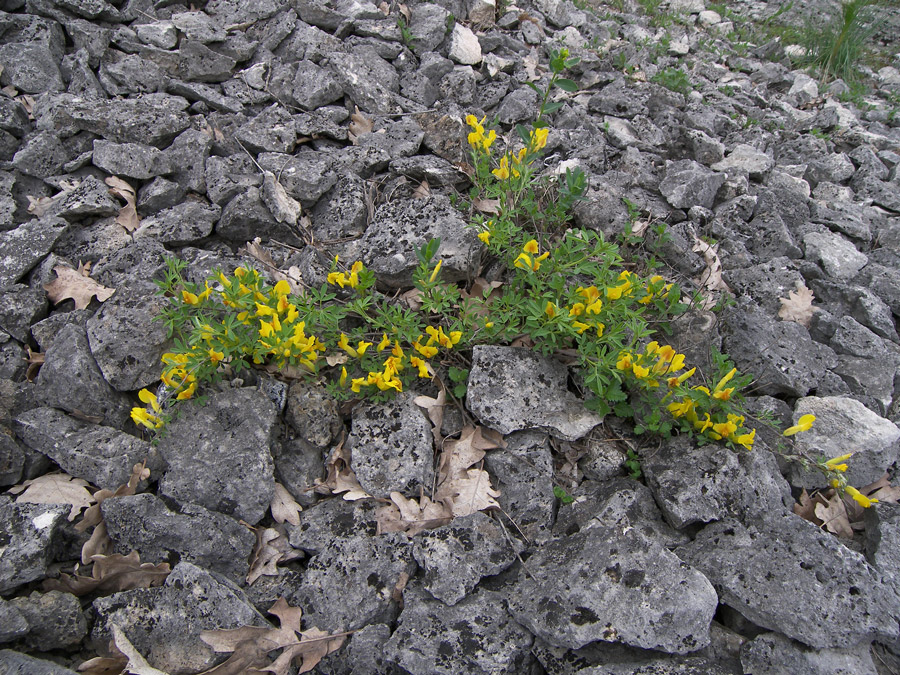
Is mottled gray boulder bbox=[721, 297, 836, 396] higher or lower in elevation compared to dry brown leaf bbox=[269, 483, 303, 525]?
higher

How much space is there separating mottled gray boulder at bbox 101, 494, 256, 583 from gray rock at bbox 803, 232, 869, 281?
156 inches

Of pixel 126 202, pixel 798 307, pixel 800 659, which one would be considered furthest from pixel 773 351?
pixel 126 202

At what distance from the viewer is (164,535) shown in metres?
2.58

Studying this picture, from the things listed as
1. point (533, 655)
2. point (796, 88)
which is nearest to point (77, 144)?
point (533, 655)

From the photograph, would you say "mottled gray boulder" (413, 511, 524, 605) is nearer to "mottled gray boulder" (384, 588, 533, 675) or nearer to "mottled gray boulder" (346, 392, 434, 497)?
"mottled gray boulder" (384, 588, 533, 675)

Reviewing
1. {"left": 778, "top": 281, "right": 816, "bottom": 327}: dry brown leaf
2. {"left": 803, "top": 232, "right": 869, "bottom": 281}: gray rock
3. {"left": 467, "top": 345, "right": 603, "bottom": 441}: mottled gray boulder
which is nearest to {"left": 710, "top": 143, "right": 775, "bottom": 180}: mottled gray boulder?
{"left": 803, "top": 232, "right": 869, "bottom": 281}: gray rock

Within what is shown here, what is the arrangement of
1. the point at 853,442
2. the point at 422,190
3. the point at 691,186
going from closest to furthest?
the point at 853,442
the point at 422,190
the point at 691,186

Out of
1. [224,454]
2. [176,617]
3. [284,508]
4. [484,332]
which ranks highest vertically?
[484,332]

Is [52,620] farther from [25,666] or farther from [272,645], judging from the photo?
[272,645]

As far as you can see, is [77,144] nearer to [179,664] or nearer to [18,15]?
[18,15]

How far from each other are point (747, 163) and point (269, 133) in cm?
352

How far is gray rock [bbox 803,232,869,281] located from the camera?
12.8 ft

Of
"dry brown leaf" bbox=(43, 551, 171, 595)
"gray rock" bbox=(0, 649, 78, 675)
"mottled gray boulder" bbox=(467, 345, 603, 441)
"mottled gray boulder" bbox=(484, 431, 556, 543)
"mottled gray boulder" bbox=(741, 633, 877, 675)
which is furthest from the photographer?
"mottled gray boulder" bbox=(467, 345, 603, 441)

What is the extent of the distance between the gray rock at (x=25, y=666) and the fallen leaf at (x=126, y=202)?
241 centimetres
